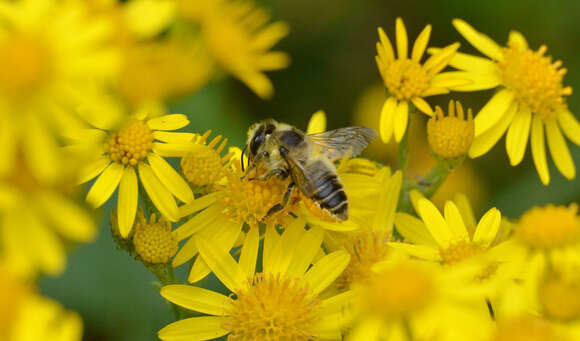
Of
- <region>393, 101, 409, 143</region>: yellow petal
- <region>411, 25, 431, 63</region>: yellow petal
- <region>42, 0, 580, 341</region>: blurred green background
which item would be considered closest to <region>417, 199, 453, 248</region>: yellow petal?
<region>393, 101, 409, 143</region>: yellow petal

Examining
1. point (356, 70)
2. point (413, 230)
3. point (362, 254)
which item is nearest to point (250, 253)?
point (362, 254)

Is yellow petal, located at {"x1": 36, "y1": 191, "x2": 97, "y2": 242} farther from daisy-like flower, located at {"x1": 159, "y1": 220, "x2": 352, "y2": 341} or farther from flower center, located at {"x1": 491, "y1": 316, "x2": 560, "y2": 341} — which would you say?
flower center, located at {"x1": 491, "y1": 316, "x2": 560, "y2": 341}

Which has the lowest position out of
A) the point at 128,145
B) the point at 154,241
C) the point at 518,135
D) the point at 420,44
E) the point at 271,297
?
the point at 271,297

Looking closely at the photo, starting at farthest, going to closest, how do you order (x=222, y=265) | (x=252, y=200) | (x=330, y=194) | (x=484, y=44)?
(x=484, y=44), (x=252, y=200), (x=330, y=194), (x=222, y=265)

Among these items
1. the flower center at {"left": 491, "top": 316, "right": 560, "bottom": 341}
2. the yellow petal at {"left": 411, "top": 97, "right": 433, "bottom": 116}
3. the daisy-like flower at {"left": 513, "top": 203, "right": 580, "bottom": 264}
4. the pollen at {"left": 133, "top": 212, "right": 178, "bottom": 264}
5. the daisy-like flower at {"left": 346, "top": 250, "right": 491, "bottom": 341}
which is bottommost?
the flower center at {"left": 491, "top": 316, "right": 560, "bottom": 341}

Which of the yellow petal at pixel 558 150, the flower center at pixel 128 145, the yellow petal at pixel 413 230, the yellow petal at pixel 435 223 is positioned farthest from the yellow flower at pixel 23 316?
the yellow petal at pixel 558 150

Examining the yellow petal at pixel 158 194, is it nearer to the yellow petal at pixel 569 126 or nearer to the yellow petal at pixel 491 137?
the yellow petal at pixel 491 137

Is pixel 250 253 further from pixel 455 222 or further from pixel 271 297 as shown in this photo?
pixel 455 222
